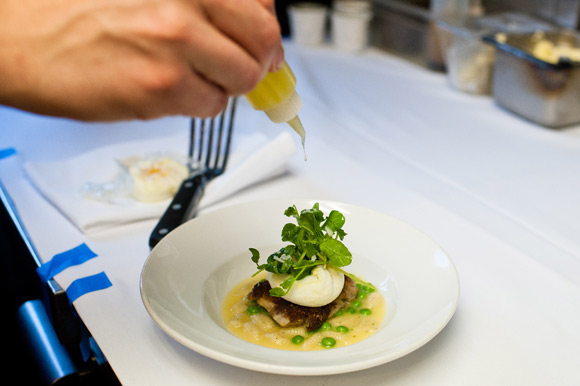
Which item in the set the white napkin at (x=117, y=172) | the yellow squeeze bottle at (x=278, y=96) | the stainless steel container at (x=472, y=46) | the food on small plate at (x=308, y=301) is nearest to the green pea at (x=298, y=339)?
the food on small plate at (x=308, y=301)

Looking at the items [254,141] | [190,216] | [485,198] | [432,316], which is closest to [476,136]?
[485,198]

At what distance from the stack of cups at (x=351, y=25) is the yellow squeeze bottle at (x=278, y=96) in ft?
5.16

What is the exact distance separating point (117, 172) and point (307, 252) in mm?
609

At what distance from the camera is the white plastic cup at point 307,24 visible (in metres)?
2.38

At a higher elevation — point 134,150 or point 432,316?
point 432,316

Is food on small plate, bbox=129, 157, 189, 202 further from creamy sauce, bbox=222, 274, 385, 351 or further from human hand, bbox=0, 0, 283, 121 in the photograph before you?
human hand, bbox=0, 0, 283, 121

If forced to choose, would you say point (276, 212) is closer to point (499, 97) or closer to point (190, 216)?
point (190, 216)

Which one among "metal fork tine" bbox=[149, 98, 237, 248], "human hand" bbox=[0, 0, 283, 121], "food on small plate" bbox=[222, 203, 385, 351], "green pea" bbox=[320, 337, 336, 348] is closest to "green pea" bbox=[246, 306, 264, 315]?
"food on small plate" bbox=[222, 203, 385, 351]

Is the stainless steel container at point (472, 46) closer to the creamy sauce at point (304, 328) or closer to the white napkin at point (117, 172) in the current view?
the white napkin at point (117, 172)

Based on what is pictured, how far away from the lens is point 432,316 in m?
0.78

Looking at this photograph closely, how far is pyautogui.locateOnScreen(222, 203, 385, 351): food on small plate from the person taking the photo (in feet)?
2.70

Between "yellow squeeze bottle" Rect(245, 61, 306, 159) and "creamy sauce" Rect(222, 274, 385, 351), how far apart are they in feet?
0.88

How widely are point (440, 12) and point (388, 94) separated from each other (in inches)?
13.4

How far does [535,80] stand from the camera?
1.60 meters
